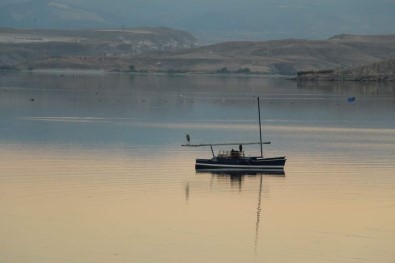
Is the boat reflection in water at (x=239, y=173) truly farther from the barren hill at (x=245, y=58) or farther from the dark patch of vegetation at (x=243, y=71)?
the dark patch of vegetation at (x=243, y=71)

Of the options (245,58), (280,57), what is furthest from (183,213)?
(245,58)

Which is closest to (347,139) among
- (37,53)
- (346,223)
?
(346,223)

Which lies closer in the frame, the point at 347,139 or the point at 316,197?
the point at 316,197

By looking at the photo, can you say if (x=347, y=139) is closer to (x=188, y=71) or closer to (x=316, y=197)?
(x=316, y=197)

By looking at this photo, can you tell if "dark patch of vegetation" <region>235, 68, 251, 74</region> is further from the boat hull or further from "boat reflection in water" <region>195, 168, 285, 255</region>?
"boat reflection in water" <region>195, 168, 285, 255</region>

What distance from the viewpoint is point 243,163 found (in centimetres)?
3525

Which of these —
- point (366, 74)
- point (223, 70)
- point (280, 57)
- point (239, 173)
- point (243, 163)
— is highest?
point (280, 57)

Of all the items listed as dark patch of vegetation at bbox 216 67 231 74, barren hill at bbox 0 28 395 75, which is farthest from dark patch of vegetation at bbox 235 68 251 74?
dark patch of vegetation at bbox 216 67 231 74

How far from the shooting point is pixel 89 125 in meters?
51.5

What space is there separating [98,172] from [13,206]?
247 inches

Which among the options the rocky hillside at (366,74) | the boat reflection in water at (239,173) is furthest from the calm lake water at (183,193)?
the rocky hillside at (366,74)

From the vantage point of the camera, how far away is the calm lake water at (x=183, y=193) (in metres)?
23.4

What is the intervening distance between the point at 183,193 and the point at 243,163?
535 cm

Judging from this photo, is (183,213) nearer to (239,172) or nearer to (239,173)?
(239,173)
